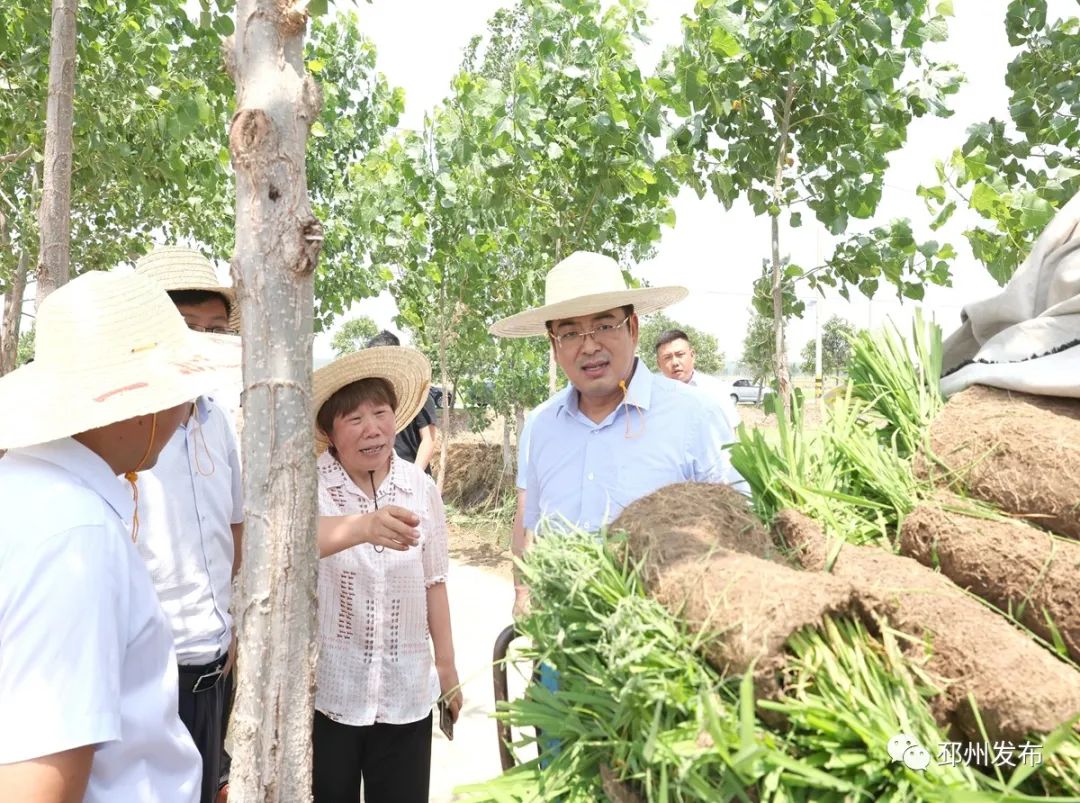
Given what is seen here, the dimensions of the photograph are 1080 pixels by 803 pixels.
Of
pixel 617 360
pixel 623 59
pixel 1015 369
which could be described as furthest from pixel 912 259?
pixel 1015 369

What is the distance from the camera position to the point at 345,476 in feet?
9.08

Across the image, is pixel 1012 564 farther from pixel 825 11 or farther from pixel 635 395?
pixel 825 11

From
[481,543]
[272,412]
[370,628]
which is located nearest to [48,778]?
[272,412]

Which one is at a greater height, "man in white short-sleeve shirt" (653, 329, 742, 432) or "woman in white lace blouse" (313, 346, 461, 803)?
"man in white short-sleeve shirt" (653, 329, 742, 432)

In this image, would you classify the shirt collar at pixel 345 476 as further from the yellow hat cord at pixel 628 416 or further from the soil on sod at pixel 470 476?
the soil on sod at pixel 470 476

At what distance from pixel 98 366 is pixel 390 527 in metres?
0.96

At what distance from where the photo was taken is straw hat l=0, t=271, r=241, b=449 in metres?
1.36

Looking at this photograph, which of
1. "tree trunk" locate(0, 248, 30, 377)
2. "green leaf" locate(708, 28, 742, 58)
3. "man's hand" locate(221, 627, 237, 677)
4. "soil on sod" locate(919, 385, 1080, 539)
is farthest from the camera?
"tree trunk" locate(0, 248, 30, 377)

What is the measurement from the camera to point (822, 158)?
187 inches

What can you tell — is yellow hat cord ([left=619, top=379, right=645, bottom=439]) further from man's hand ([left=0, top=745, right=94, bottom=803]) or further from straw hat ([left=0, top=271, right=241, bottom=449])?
man's hand ([left=0, top=745, right=94, bottom=803])

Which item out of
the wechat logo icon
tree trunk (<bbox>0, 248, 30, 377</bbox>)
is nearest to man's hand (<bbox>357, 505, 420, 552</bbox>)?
the wechat logo icon

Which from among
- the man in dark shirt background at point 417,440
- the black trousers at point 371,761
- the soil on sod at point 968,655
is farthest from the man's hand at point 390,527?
the man in dark shirt background at point 417,440

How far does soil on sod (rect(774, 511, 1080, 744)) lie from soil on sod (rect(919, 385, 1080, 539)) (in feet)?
0.69

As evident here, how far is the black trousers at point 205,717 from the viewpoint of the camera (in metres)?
2.27
